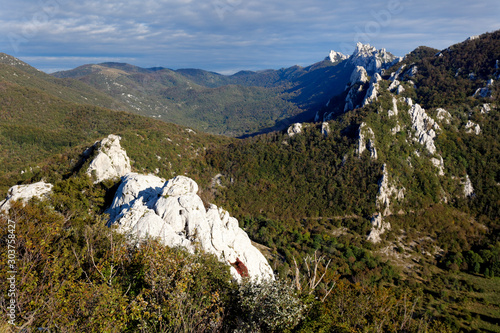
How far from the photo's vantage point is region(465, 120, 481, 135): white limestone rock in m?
136

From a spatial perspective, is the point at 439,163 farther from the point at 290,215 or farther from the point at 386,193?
the point at 290,215

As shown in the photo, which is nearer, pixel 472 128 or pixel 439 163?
pixel 439 163

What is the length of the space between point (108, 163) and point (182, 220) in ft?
157

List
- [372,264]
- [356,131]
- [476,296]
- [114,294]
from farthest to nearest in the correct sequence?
[356,131] → [372,264] → [476,296] → [114,294]

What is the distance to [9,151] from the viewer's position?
135 meters

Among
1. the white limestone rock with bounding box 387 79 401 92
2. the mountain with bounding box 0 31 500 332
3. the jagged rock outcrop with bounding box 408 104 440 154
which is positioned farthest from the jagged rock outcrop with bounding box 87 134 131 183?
the white limestone rock with bounding box 387 79 401 92

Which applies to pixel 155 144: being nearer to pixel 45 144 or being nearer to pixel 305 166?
pixel 45 144

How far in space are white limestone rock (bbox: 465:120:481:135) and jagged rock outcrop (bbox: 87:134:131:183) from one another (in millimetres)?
180263

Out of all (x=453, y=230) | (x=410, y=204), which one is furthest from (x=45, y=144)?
(x=453, y=230)

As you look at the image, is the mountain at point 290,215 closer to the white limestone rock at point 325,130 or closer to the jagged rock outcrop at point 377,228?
the jagged rock outcrop at point 377,228

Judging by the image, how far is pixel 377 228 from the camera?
110m

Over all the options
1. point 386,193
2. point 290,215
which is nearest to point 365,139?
point 386,193

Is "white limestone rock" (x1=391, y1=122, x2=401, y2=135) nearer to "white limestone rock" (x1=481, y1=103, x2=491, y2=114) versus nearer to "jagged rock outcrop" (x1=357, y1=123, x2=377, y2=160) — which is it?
"jagged rock outcrop" (x1=357, y1=123, x2=377, y2=160)

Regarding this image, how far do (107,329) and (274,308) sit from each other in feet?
32.7
